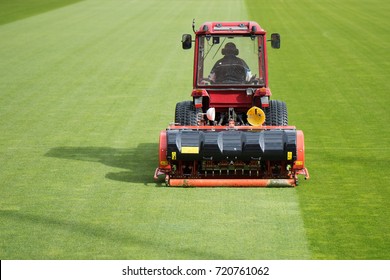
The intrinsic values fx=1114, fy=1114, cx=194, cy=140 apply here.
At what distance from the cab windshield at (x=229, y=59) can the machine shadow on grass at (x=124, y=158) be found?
1.60 meters

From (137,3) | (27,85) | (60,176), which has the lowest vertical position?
(137,3)

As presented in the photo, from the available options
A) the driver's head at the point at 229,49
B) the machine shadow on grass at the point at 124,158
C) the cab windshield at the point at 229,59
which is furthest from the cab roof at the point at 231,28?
the machine shadow on grass at the point at 124,158

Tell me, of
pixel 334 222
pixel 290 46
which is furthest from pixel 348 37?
pixel 334 222

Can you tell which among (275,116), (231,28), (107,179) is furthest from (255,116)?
(107,179)

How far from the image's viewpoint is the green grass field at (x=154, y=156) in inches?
508

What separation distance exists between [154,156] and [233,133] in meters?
2.93

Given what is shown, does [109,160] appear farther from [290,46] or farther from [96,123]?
[290,46]

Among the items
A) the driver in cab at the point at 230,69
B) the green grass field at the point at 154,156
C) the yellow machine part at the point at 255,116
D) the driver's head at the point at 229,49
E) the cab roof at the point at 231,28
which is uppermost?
the cab roof at the point at 231,28

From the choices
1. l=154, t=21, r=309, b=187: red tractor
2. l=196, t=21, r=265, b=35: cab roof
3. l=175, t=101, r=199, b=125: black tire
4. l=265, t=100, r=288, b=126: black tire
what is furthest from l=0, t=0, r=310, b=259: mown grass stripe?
l=196, t=21, r=265, b=35: cab roof

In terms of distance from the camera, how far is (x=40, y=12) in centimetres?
5222

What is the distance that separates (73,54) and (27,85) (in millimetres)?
6885

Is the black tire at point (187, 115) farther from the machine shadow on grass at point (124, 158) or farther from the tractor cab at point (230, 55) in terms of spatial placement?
the machine shadow on grass at point (124, 158)

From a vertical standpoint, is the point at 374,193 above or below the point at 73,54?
above

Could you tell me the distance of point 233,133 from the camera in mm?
15523
